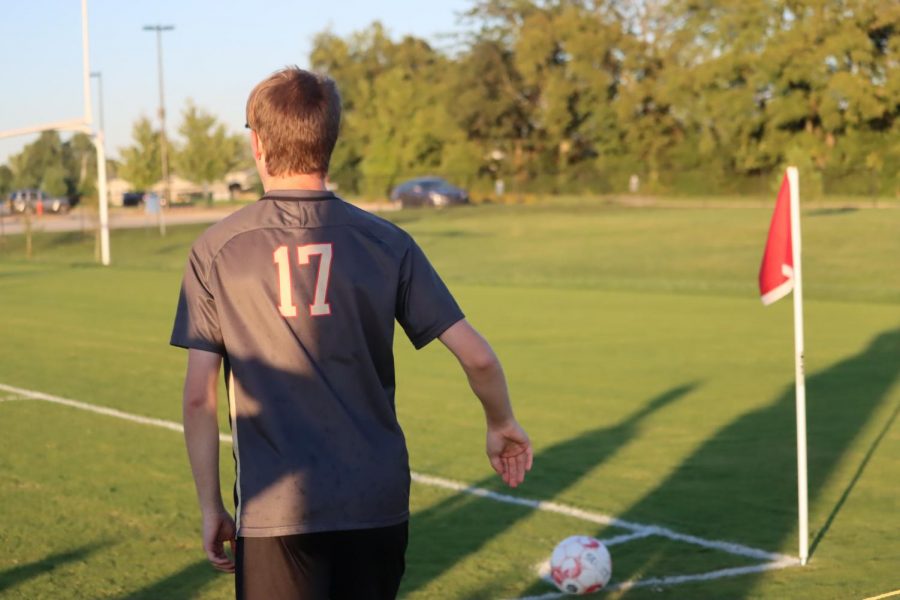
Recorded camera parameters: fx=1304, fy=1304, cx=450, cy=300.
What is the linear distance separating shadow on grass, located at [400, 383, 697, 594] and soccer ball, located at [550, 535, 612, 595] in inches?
26.4

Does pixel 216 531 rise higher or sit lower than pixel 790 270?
lower

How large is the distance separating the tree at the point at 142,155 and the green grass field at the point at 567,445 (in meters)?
66.2

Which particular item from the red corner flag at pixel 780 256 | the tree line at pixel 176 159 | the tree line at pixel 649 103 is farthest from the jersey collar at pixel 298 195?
the tree line at pixel 176 159

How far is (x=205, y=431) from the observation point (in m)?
3.21

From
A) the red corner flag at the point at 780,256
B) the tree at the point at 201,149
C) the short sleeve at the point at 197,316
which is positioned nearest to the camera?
the short sleeve at the point at 197,316

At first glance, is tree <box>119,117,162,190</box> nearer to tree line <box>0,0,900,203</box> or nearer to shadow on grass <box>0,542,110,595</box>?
tree line <box>0,0,900,203</box>

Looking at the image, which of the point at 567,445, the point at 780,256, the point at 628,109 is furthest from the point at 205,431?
the point at 628,109

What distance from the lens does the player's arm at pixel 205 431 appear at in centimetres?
319

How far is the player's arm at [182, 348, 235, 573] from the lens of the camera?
3188 mm

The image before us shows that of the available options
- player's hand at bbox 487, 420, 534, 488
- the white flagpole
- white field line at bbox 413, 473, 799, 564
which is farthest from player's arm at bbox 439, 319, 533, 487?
white field line at bbox 413, 473, 799, 564

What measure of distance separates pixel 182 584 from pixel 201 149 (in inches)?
3211

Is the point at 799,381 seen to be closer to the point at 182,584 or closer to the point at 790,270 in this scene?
the point at 790,270

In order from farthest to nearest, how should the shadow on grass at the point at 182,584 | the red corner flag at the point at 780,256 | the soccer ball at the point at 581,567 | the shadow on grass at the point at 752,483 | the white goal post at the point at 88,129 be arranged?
the white goal post at the point at 88,129
the shadow on grass at the point at 752,483
the red corner flag at the point at 780,256
the shadow on grass at the point at 182,584
the soccer ball at the point at 581,567

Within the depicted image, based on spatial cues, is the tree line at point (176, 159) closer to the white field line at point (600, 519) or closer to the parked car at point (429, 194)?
the parked car at point (429, 194)
